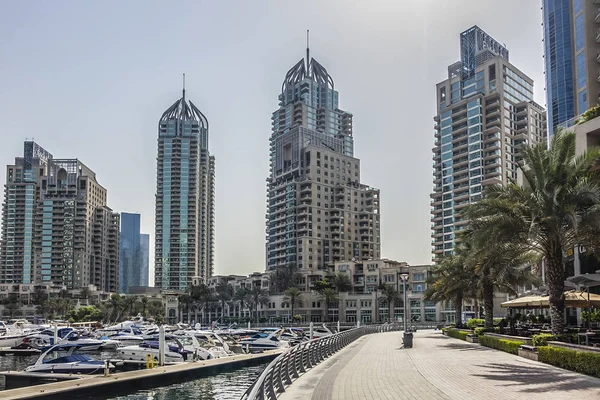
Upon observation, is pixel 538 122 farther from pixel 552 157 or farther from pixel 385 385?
pixel 385 385

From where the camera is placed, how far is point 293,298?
416ft

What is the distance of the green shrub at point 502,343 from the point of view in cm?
2792

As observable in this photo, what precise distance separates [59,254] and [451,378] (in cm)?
18233

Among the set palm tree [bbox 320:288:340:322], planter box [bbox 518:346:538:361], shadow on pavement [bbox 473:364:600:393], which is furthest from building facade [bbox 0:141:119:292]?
shadow on pavement [bbox 473:364:600:393]

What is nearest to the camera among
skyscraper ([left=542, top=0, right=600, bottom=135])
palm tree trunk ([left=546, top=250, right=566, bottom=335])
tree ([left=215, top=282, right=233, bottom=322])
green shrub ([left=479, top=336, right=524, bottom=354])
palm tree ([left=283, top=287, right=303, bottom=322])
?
palm tree trunk ([left=546, top=250, right=566, bottom=335])

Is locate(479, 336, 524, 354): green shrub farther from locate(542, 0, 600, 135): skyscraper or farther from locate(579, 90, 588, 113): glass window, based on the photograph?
locate(542, 0, 600, 135): skyscraper

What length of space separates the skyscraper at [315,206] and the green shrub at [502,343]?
115739mm

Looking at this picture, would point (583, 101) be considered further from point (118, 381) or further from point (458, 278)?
point (118, 381)

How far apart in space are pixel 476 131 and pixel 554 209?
117609mm

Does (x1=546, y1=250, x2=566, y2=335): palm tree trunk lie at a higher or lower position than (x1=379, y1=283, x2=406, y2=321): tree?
higher

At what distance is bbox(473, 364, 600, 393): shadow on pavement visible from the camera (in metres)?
16.5

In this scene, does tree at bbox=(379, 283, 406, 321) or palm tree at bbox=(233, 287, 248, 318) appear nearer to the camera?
tree at bbox=(379, 283, 406, 321)

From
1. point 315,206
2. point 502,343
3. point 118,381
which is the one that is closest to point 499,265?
point 502,343

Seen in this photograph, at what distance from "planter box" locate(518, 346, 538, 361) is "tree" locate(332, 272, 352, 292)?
106 m
